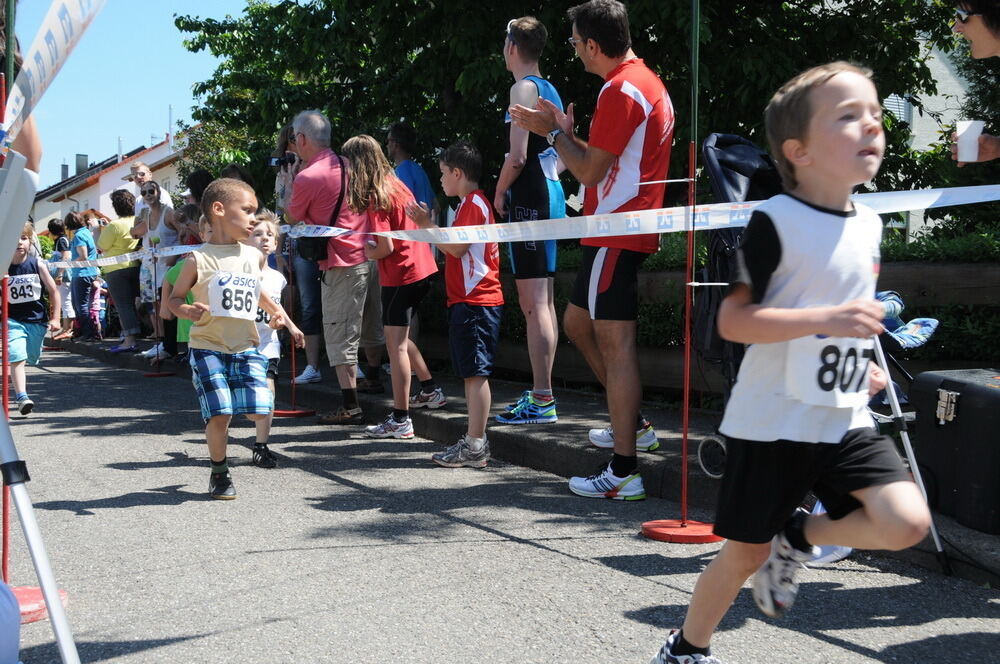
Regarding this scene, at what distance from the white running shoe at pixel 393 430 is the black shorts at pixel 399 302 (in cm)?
71

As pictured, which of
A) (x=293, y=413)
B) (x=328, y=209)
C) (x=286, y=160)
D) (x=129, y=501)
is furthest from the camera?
(x=286, y=160)

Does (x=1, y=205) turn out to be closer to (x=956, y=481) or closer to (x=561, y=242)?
(x=956, y=481)

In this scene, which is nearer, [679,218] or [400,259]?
[679,218]

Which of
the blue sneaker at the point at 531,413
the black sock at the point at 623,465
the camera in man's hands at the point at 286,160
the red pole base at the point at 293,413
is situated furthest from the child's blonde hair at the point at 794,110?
the camera in man's hands at the point at 286,160

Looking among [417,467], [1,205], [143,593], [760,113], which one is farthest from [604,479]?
[760,113]

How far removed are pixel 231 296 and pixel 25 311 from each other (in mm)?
4184

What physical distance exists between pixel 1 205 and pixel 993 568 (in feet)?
12.0

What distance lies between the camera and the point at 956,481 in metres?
4.47

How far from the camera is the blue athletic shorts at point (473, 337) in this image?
249 inches

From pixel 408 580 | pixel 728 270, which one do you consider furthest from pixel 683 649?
pixel 728 270

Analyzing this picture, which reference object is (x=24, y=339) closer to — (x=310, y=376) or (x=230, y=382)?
(x=310, y=376)

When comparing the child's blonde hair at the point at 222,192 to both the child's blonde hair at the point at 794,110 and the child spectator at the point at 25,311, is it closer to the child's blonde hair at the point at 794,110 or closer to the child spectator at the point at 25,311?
the child spectator at the point at 25,311

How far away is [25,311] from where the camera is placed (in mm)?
9109

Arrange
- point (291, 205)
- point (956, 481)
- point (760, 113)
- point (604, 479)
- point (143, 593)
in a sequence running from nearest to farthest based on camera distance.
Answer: point (143, 593) → point (956, 481) → point (604, 479) → point (291, 205) → point (760, 113)
